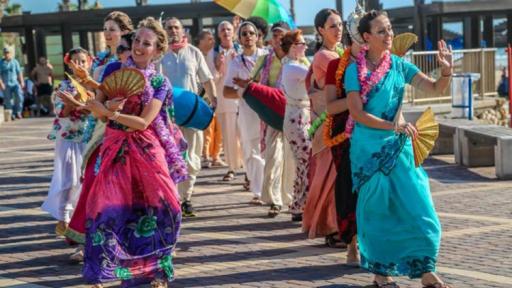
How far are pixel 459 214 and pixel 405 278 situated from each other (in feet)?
9.10

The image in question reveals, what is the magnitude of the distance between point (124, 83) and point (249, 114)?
4827mm

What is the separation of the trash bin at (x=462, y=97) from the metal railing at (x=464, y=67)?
1.71 meters

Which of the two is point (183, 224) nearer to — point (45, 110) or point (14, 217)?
point (14, 217)

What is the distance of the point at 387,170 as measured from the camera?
665cm

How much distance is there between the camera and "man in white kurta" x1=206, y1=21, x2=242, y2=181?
13430mm

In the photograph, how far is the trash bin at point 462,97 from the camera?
61.1 ft

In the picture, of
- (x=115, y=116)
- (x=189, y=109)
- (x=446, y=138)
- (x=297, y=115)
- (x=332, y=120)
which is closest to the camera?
(x=115, y=116)

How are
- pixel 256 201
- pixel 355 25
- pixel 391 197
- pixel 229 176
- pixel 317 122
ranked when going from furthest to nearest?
pixel 229 176 < pixel 256 201 < pixel 317 122 < pixel 355 25 < pixel 391 197

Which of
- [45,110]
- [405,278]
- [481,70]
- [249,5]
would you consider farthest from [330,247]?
[45,110]

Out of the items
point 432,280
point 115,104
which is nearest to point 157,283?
point 115,104

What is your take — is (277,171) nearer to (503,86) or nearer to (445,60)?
(445,60)

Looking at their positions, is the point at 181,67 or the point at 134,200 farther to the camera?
the point at 181,67

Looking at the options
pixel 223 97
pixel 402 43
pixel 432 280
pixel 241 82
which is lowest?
pixel 432 280

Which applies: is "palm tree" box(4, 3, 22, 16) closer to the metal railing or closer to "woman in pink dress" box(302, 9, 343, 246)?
the metal railing
